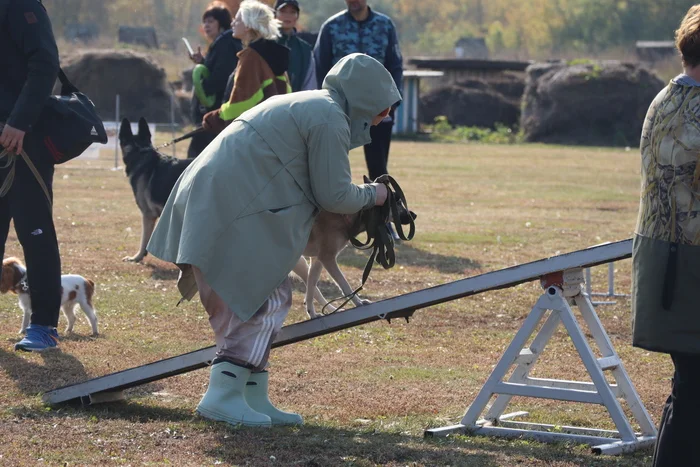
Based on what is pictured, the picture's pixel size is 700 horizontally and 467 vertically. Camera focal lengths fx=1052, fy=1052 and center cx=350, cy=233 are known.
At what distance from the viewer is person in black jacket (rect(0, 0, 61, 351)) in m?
5.84

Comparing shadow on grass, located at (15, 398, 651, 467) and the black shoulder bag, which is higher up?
the black shoulder bag

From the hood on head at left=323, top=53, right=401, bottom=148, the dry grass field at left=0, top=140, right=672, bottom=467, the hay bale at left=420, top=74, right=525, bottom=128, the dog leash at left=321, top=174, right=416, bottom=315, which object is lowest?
Result: the hay bale at left=420, top=74, right=525, bottom=128

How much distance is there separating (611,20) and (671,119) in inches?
3918

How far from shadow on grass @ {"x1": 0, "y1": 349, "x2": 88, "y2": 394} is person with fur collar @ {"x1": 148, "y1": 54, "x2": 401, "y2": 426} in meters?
1.17

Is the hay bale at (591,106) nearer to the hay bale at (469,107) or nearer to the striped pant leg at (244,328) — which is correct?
the hay bale at (469,107)

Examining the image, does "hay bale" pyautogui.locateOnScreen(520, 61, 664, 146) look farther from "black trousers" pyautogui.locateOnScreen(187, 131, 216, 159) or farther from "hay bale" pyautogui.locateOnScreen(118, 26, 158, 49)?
"black trousers" pyautogui.locateOnScreen(187, 131, 216, 159)

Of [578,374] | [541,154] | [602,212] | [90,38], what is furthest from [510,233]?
[90,38]

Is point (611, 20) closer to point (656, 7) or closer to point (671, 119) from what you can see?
point (656, 7)

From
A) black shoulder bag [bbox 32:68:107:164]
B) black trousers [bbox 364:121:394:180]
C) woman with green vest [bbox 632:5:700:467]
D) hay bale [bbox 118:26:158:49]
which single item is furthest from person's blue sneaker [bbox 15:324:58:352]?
hay bale [bbox 118:26:158:49]

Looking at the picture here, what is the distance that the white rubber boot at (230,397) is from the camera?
4750mm

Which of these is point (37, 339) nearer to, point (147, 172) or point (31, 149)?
point (31, 149)

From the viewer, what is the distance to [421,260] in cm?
1043

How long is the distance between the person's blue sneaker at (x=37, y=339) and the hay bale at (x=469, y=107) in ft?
113

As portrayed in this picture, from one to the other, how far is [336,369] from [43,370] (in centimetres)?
166
